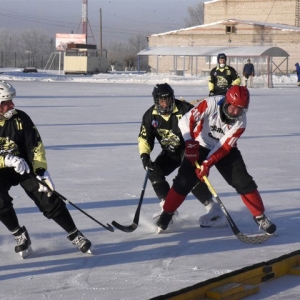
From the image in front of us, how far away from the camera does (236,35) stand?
163 ft

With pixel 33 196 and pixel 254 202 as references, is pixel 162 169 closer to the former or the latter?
pixel 254 202

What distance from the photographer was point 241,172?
Result: 4.97 meters

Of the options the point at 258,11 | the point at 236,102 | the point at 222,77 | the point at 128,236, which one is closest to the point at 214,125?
the point at 236,102

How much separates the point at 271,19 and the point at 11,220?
55271mm

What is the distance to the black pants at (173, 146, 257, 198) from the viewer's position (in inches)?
195

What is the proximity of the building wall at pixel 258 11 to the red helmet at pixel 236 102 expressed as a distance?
53.7 metres

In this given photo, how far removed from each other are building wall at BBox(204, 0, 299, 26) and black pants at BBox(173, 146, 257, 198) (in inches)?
2110

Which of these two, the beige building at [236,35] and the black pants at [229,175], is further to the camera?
the beige building at [236,35]

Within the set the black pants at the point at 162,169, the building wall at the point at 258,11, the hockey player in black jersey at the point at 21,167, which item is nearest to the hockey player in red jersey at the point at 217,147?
the black pants at the point at 162,169

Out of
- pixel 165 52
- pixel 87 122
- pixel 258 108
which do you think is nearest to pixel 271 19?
pixel 165 52

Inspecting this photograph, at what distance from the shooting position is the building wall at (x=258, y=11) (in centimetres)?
5702

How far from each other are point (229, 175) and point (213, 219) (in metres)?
0.52

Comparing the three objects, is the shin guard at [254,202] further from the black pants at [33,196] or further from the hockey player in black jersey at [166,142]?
the black pants at [33,196]

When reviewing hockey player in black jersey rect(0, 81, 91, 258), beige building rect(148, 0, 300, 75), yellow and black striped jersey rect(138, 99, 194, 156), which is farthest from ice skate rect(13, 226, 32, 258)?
beige building rect(148, 0, 300, 75)
